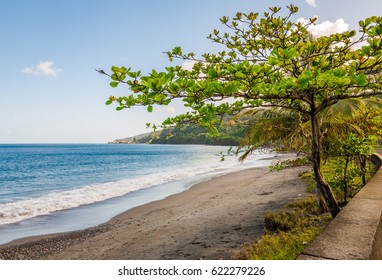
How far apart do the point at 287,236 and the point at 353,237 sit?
211cm

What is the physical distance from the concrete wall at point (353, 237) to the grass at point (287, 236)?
30.1 inches

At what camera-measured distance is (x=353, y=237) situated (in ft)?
9.85

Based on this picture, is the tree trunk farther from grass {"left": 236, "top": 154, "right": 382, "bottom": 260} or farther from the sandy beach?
the sandy beach

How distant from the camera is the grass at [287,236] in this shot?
4.34 meters

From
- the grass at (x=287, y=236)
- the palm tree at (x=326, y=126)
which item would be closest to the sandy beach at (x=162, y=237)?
the grass at (x=287, y=236)

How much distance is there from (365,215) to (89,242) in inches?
295

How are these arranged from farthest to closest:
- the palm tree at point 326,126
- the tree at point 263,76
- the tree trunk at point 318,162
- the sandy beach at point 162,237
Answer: the palm tree at point 326,126, the sandy beach at point 162,237, the tree trunk at point 318,162, the tree at point 263,76

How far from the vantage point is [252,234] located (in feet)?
21.3

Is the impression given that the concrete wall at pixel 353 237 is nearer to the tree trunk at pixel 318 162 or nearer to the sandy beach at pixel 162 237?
the tree trunk at pixel 318 162

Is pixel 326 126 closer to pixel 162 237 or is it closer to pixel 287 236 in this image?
pixel 287 236

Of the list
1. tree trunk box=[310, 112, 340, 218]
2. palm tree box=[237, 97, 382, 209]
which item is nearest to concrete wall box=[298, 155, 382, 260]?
tree trunk box=[310, 112, 340, 218]

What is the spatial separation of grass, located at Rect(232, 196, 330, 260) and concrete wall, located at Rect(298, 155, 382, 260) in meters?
0.76

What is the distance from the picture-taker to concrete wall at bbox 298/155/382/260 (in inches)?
105

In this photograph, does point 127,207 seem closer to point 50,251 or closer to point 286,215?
point 50,251
